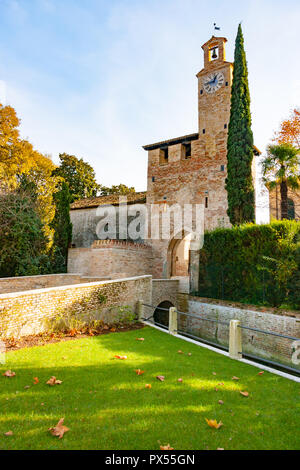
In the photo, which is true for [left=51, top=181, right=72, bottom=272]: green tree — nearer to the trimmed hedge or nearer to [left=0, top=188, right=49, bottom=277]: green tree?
[left=0, top=188, right=49, bottom=277]: green tree

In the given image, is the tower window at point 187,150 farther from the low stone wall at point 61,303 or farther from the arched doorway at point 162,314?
the low stone wall at point 61,303

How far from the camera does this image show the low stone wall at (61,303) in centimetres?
676

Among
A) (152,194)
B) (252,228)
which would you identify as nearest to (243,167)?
(252,228)

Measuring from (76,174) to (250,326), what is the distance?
99.7ft

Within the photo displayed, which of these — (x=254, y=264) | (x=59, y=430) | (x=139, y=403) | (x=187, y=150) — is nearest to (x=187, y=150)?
(x=187, y=150)

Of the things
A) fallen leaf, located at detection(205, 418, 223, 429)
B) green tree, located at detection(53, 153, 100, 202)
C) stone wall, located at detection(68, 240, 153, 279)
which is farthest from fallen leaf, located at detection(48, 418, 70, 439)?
green tree, located at detection(53, 153, 100, 202)

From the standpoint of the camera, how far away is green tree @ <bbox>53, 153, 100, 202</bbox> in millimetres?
35938

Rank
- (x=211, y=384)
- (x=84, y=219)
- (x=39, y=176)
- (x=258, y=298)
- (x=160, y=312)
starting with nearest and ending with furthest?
(x=211, y=384), (x=258, y=298), (x=160, y=312), (x=39, y=176), (x=84, y=219)

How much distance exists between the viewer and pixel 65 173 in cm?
3628

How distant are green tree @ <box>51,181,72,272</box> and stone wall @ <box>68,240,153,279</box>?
628 mm

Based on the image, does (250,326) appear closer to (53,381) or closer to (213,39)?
(53,381)

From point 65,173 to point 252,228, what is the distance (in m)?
28.7
